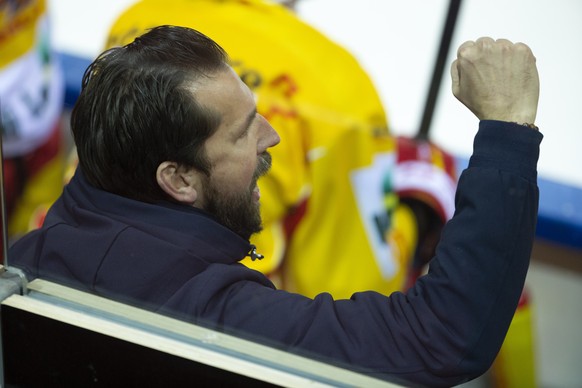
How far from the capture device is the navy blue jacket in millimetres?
675

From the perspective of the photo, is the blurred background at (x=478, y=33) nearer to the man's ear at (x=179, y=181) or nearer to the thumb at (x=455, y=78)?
the thumb at (x=455, y=78)

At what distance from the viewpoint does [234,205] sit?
2.52ft

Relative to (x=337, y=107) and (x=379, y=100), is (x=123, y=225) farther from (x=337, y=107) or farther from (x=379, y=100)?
(x=379, y=100)

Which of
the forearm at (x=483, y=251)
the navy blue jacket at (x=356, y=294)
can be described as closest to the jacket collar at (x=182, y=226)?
the navy blue jacket at (x=356, y=294)

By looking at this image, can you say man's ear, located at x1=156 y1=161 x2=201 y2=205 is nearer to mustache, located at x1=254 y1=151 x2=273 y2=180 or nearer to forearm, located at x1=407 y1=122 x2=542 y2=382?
mustache, located at x1=254 y1=151 x2=273 y2=180

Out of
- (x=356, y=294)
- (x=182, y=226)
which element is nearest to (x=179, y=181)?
(x=182, y=226)

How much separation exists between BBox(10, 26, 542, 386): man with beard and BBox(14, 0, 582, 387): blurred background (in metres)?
0.13

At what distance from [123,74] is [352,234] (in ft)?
2.21

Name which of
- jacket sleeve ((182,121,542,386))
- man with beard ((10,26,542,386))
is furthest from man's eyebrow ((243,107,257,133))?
jacket sleeve ((182,121,542,386))

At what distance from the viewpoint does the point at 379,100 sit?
170 cm

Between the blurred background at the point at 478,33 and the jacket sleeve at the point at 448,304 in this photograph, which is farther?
the blurred background at the point at 478,33

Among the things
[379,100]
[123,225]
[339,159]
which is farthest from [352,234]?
[123,225]

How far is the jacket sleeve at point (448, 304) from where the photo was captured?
67 centimetres

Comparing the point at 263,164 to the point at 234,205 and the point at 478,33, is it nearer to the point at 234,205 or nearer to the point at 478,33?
the point at 234,205
